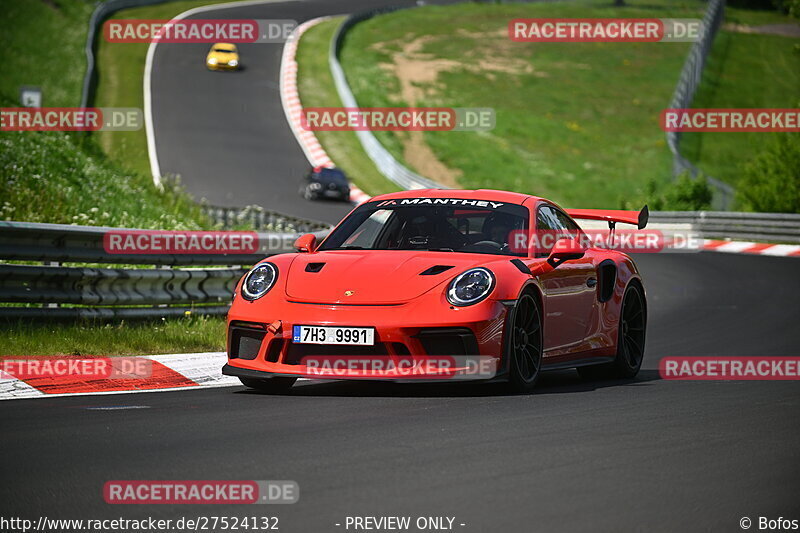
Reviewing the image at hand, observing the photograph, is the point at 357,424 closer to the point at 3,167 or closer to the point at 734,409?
the point at 734,409

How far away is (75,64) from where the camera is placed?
50.8m

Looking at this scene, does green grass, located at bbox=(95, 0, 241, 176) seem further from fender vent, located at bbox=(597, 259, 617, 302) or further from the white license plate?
the white license plate

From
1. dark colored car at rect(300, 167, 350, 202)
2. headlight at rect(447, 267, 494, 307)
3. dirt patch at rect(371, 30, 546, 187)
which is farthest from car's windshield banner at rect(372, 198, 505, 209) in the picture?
dirt patch at rect(371, 30, 546, 187)

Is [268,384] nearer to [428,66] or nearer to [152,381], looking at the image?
[152,381]

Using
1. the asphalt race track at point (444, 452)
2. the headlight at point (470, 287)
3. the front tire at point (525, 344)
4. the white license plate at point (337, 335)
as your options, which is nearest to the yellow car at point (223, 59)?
the asphalt race track at point (444, 452)

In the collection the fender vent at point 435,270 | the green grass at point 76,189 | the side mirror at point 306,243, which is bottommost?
the green grass at point 76,189

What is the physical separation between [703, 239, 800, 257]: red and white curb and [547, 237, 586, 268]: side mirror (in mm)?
19220

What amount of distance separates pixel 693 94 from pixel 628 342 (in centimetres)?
4521

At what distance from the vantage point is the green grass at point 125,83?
39.5 metres

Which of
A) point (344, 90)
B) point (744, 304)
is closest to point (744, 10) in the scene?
point (344, 90)

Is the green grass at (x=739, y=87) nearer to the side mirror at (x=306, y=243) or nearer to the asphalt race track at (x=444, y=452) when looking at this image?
the side mirror at (x=306, y=243)

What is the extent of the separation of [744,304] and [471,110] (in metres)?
38.6

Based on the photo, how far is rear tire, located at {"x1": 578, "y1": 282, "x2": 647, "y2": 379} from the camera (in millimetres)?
9703

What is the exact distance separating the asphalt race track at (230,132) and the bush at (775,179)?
36.1 ft
